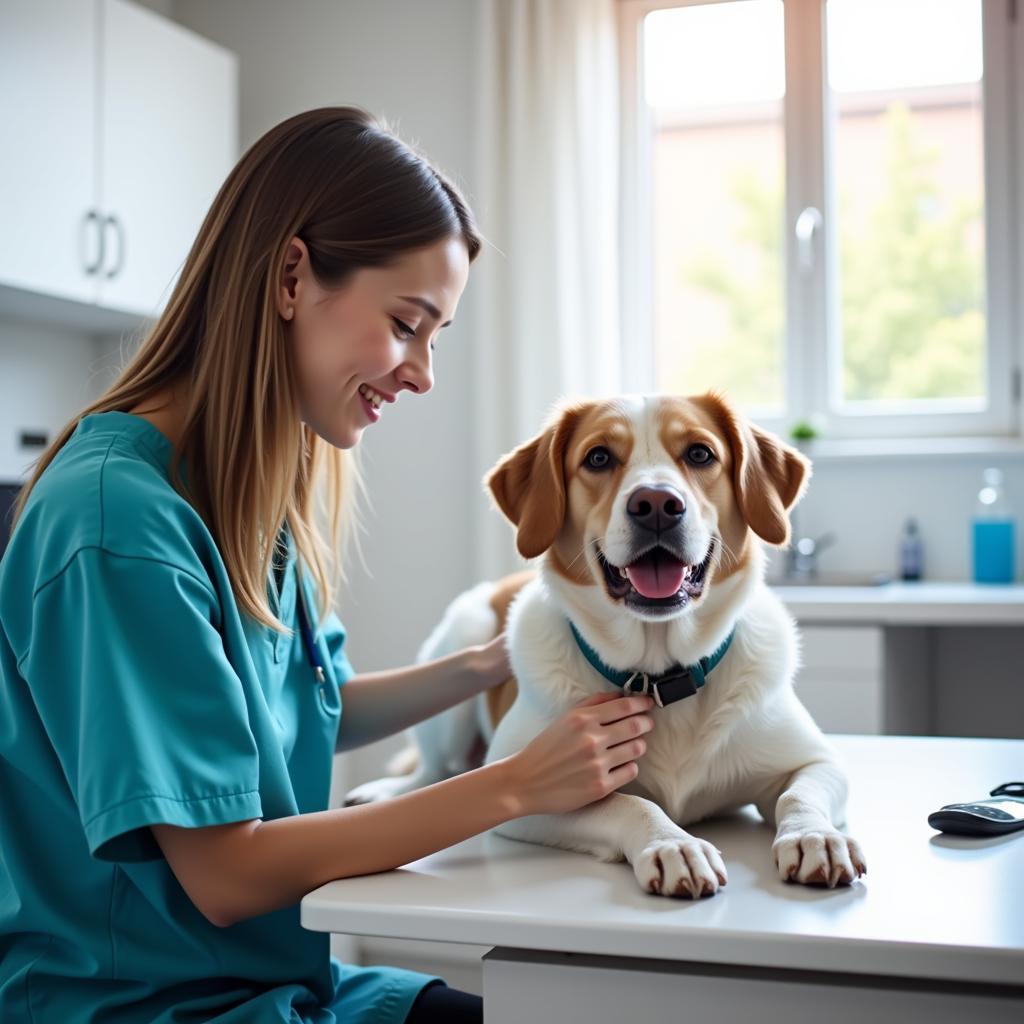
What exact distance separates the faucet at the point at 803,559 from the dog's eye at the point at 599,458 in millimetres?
1913

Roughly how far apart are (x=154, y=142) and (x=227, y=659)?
8.16 ft

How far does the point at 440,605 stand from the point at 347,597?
305 mm

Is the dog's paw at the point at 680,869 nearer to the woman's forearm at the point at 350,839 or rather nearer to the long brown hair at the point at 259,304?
the woman's forearm at the point at 350,839

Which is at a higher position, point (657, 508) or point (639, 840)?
point (657, 508)

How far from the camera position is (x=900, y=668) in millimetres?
2664

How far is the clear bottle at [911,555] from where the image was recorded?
3062 mm

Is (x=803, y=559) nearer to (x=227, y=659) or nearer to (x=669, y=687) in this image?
(x=669, y=687)

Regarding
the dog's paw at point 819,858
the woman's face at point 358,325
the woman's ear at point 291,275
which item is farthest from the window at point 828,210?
the dog's paw at point 819,858

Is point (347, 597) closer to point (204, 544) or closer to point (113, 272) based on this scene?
point (113, 272)

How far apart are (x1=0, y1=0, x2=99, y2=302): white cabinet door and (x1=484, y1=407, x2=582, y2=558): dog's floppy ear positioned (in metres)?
1.82

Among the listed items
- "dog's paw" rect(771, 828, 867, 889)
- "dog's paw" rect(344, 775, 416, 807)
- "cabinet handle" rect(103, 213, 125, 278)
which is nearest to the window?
"cabinet handle" rect(103, 213, 125, 278)

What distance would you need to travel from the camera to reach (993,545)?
294 cm

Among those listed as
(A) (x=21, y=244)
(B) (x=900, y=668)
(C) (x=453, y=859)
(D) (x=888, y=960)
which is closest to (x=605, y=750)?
(C) (x=453, y=859)

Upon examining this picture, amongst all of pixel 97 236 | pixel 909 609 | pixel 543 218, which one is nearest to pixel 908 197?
pixel 543 218
